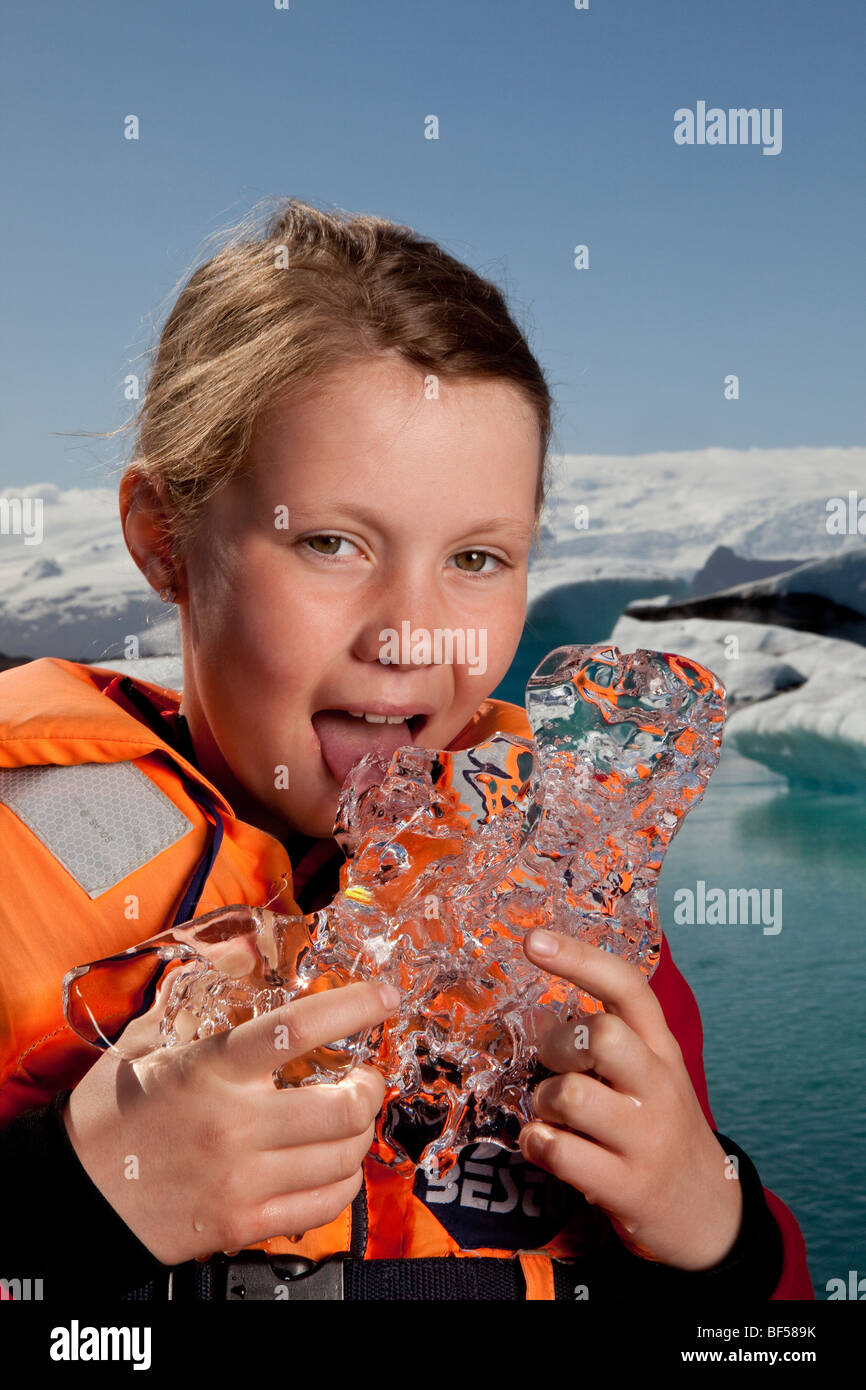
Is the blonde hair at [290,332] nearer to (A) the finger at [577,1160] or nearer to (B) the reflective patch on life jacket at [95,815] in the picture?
(B) the reflective patch on life jacket at [95,815]

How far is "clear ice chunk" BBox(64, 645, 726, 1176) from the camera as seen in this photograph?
1.74 feet

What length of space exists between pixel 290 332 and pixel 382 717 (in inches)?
9.1

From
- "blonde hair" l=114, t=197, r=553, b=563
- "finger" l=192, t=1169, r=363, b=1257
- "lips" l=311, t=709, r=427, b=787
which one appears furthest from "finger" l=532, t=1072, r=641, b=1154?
"blonde hair" l=114, t=197, r=553, b=563

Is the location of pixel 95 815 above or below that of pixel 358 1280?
above

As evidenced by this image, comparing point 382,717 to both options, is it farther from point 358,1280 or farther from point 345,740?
point 358,1280

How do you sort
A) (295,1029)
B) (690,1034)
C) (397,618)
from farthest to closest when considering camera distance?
(690,1034)
(397,618)
(295,1029)

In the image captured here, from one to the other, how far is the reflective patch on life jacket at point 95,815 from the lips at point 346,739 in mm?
90

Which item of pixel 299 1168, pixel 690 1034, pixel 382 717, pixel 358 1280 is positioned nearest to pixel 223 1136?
pixel 299 1168

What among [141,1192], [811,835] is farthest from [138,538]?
[811,835]

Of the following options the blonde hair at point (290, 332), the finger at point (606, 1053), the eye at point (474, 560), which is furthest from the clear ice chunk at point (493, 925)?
the blonde hair at point (290, 332)

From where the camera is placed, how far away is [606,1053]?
19.9 inches

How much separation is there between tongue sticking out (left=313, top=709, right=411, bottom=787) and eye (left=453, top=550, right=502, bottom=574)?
105mm

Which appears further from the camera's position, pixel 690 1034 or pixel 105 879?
pixel 690 1034
